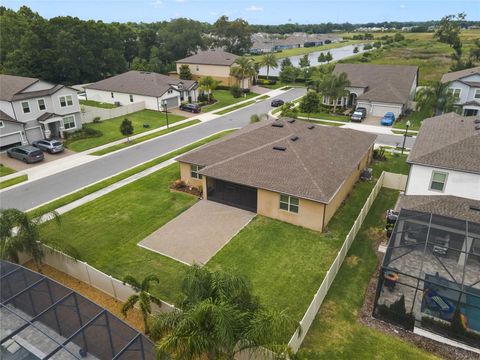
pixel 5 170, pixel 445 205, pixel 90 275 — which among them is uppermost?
pixel 445 205

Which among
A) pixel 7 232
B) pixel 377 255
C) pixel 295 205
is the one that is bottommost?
pixel 377 255

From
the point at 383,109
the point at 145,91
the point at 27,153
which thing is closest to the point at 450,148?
the point at 383,109

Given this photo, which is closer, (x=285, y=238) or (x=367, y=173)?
(x=285, y=238)

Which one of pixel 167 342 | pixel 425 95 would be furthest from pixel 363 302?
pixel 425 95

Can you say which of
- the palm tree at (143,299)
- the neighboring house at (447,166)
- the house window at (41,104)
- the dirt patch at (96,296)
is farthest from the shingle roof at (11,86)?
the neighboring house at (447,166)

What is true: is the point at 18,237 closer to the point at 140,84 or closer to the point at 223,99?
the point at 140,84

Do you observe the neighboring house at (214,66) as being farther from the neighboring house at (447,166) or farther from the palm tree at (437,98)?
the neighboring house at (447,166)

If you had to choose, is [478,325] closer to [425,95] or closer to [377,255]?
[377,255]
